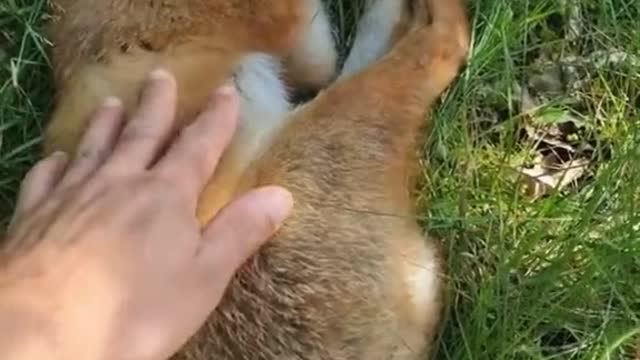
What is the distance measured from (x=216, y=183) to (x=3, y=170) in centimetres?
80

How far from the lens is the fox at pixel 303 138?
2.98 metres

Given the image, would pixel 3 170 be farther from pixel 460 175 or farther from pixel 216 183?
pixel 460 175

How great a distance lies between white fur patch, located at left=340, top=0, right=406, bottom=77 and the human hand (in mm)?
552

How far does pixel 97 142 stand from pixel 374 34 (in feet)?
2.92

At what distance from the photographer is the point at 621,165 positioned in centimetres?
341

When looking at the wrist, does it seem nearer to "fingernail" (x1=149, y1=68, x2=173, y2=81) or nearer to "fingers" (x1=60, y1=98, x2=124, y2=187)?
"fingers" (x1=60, y1=98, x2=124, y2=187)

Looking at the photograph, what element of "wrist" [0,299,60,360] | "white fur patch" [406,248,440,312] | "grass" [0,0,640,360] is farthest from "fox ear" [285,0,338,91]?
"wrist" [0,299,60,360]

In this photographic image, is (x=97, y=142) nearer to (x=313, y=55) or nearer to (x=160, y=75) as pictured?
(x=160, y=75)

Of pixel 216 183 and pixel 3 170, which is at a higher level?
pixel 216 183

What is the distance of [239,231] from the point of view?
2.90 metres

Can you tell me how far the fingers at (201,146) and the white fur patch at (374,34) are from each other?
0.53m

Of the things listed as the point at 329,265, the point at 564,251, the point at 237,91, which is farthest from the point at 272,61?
the point at 564,251

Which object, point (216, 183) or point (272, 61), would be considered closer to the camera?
point (216, 183)

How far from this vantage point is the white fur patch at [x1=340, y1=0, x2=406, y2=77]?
3566 millimetres
